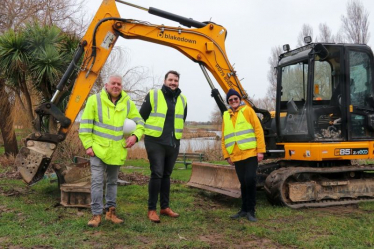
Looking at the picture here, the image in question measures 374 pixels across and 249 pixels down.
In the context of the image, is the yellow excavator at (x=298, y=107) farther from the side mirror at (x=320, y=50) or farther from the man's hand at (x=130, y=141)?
the man's hand at (x=130, y=141)

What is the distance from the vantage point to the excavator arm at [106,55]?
19.9 ft

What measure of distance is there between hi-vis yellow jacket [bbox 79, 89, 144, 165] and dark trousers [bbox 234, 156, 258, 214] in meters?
1.64

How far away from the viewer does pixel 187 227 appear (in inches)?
197

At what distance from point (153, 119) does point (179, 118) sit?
0.40 m

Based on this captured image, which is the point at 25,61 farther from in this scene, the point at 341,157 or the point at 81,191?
the point at 341,157

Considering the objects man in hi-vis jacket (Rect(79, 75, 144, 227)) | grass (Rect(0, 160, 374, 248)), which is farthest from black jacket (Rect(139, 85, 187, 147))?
grass (Rect(0, 160, 374, 248))

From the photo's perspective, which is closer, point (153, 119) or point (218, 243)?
point (218, 243)

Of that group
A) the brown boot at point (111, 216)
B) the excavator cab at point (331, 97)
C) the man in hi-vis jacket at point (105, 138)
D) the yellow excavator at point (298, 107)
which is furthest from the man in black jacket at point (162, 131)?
the excavator cab at point (331, 97)

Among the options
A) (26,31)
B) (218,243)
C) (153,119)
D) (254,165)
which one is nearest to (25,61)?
(26,31)

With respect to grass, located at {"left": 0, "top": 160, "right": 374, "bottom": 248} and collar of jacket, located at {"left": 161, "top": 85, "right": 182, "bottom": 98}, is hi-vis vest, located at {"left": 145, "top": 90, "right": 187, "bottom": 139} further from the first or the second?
grass, located at {"left": 0, "top": 160, "right": 374, "bottom": 248}

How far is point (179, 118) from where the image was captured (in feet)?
18.2

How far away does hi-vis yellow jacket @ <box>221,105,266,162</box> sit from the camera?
5434 mm

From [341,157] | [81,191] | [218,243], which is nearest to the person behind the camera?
[218,243]

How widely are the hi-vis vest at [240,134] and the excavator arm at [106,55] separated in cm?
154
